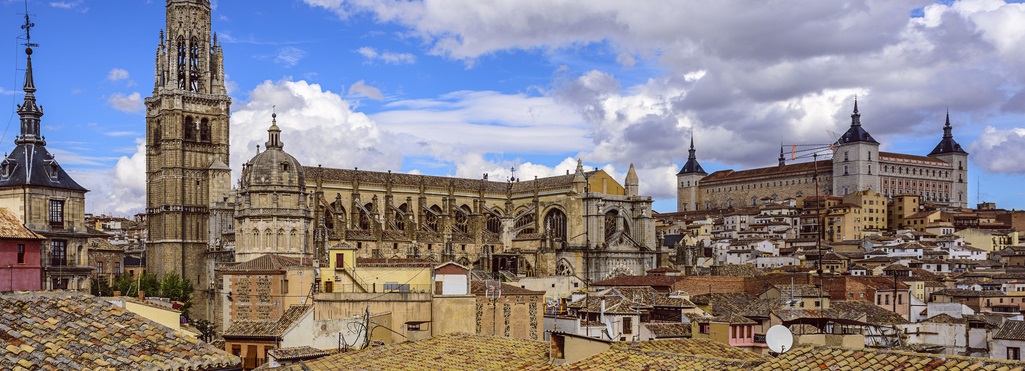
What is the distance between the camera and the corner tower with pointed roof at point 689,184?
17312 cm

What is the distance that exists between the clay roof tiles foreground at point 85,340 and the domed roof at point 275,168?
41114 millimetres

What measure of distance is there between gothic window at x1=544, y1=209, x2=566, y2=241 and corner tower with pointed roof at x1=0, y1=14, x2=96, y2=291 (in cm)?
4191

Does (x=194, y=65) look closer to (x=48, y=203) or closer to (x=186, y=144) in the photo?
(x=186, y=144)

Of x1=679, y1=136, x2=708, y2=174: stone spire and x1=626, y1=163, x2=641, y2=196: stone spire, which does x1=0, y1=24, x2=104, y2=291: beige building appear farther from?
x1=679, y1=136, x2=708, y2=174: stone spire

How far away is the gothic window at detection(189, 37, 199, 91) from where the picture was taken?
76.8 meters

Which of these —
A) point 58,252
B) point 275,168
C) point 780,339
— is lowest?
point 780,339

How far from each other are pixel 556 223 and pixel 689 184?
318 feet

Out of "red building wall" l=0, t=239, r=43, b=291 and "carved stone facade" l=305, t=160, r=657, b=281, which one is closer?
"red building wall" l=0, t=239, r=43, b=291

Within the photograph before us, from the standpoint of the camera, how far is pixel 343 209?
74.8 metres

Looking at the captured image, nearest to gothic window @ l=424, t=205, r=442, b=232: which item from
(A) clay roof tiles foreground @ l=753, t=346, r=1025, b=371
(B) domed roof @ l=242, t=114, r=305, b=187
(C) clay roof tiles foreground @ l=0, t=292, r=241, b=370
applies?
(B) domed roof @ l=242, t=114, r=305, b=187

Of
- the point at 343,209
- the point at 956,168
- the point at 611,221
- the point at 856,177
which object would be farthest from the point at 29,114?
the point at 956,168

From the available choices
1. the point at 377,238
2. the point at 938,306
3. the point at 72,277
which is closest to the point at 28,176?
the point at 72,277

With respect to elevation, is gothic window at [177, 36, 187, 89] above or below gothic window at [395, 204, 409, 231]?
above

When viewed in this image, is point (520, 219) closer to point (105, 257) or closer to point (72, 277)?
point (105, 257)
